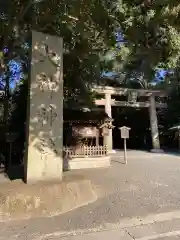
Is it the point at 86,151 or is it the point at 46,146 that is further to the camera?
the point at 86,151

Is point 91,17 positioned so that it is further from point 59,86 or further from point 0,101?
point 0,101

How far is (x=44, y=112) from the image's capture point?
6883mm

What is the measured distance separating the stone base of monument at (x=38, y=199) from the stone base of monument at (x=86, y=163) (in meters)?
6.77

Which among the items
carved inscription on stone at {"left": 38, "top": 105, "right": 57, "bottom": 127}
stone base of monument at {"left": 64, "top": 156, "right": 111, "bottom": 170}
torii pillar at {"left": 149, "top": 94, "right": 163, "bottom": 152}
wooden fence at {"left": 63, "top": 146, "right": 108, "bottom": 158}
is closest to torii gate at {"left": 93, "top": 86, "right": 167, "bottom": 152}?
torii pillar at {"left": 149, "top": 94, "right": 163, "bottom": 152}

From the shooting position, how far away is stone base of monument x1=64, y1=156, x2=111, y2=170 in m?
13.3

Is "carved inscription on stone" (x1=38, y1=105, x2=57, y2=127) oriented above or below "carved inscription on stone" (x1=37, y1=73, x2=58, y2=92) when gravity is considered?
below

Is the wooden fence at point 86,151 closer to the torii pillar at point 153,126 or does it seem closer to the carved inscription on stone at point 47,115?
the carved inscription on stone at point 47,115

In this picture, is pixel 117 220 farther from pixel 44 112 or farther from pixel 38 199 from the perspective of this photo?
pixel 44 112

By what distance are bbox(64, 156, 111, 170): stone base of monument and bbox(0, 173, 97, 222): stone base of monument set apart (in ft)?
22.2

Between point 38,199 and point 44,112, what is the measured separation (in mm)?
2133

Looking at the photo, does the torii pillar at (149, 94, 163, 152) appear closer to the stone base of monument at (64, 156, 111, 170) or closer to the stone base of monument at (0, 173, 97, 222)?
the stone base of monument at (64, 156, 111, 170)

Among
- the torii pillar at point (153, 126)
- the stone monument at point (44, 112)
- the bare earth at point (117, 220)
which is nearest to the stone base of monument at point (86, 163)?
the bare earth at point (117, 220)

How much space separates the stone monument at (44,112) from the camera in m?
6.64

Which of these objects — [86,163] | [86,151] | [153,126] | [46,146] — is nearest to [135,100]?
[153,126]
